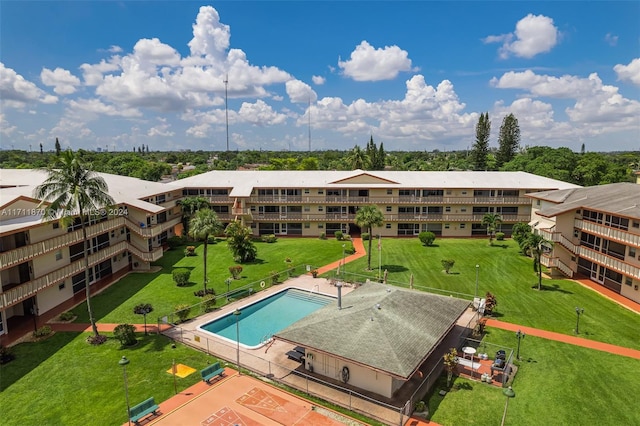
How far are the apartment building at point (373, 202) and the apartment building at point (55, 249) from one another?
1636 cm

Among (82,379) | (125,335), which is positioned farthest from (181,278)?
(82,379)

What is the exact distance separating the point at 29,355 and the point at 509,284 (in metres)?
44.3

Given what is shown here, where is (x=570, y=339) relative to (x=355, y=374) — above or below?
below

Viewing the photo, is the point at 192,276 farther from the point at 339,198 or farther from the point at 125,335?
the point at 339,198

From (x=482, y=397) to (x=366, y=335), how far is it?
7803 millimetres

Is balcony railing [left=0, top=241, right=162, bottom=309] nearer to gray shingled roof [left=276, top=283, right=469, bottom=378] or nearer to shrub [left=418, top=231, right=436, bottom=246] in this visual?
gray shingled roof [left=276, top=283, right=469, bottom=378]

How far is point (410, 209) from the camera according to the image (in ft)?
215

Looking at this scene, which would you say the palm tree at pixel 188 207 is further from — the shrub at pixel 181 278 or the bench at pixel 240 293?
the bench at pixel 240 293

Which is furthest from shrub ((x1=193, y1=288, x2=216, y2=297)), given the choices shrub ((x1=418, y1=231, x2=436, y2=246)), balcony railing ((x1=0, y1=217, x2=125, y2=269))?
shrub ((x1=418, y1=231, x2=436, y2=246))

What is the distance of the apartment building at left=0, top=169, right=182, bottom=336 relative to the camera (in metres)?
30.7

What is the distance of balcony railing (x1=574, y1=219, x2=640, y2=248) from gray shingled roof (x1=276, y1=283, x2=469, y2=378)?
18945 millimetres

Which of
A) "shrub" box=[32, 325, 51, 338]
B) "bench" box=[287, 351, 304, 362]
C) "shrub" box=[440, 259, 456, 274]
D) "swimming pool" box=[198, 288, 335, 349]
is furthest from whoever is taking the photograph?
"shrub" box=[440, 259, 456, 274]

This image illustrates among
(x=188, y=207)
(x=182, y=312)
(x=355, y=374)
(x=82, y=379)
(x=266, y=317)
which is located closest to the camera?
(x=355, y=374)

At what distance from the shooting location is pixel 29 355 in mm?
27672
